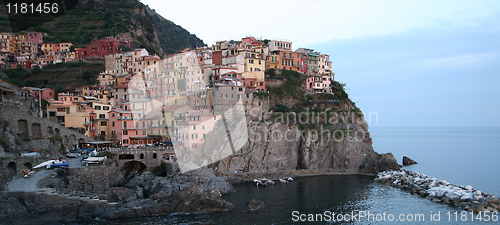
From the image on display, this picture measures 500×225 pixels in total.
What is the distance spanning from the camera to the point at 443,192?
4266 cm

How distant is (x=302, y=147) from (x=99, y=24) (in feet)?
226

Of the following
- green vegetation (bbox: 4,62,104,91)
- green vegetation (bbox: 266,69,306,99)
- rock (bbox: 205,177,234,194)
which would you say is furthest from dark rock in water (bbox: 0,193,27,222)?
green vegetation (bbox: 4,62,104,91)

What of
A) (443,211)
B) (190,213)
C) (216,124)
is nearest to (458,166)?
(443,211)

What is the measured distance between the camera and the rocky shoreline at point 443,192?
3844 centimetres

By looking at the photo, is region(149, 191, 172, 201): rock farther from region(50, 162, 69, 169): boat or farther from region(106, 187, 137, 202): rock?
region(50, 162, 69, 169): boat

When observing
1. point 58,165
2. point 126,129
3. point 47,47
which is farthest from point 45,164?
point 47,47

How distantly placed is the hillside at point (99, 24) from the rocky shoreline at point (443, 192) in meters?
65.1

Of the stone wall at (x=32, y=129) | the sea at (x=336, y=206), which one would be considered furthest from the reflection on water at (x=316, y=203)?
the stone wall at (x=32, y=129)

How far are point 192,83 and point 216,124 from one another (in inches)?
499

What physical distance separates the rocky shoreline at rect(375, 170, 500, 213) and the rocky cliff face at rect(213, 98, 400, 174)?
5.60 m

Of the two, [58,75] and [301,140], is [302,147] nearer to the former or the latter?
[301,140]

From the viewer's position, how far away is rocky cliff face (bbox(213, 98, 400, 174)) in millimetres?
→ 55438

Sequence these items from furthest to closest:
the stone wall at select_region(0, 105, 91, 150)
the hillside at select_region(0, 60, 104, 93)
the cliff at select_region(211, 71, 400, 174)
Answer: the hillside at select_region(0, 60, 104, 93) → the cliff at select_region(211, 71, 400, 174) → the stone wall at select_region(0, 105, 91, 150)

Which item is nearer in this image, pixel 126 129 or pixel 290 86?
pixel 126 129
